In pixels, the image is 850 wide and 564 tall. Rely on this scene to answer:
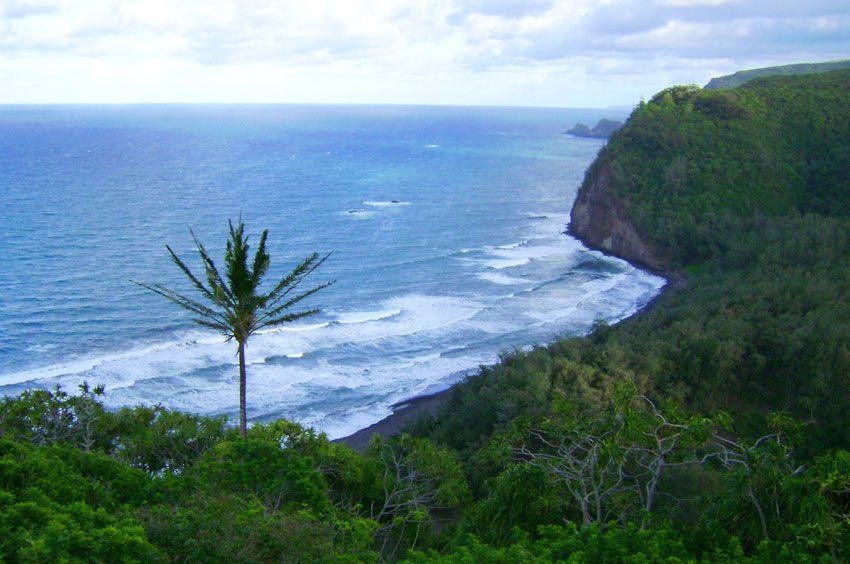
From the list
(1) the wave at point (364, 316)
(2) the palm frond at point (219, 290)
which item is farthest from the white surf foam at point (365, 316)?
(2) the palm frond at point (219, 290)

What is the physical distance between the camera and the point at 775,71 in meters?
148

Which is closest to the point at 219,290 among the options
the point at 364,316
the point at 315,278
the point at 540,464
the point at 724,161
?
the point at 540,464

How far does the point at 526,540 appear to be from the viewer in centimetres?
1189

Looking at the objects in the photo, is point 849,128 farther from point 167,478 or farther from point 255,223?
point 167,478

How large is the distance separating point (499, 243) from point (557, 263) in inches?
291

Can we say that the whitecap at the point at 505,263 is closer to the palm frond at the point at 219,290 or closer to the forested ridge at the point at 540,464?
the forested ridge at the point at 540,464

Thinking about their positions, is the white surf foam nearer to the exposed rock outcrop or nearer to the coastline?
the coastline

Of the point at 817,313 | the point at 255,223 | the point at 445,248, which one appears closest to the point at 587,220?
the point at 445,248

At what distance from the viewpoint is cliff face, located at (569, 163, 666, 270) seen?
191 ft

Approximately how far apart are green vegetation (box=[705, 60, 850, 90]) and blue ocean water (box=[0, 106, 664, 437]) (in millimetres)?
64634

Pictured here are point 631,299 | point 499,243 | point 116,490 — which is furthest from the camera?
point 499,243

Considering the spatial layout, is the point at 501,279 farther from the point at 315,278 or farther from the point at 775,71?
the point at 775,71

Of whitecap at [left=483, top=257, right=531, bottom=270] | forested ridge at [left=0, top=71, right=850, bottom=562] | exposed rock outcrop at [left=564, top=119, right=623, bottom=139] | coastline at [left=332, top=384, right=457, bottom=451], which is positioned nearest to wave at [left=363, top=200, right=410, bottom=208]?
whitecap at [left=483, top=257, right=531, bottom=270]

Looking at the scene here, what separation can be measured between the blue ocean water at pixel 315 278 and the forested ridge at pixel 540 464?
7.72 meters
